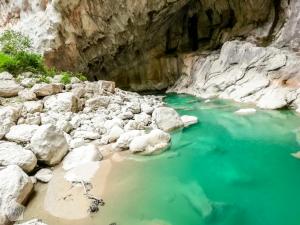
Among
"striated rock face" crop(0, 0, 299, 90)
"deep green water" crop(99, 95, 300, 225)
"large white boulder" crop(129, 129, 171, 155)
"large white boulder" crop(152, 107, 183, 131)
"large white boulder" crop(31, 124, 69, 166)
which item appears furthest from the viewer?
"striated rock face" crop(0, 0, 299, 90)

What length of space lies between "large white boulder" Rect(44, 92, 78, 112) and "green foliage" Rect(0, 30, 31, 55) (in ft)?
17.3

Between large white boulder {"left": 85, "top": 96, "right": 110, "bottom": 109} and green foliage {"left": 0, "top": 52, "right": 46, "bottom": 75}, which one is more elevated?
green foliage {"left": 0, "top": 52, "right": 46, "bottom": 75}

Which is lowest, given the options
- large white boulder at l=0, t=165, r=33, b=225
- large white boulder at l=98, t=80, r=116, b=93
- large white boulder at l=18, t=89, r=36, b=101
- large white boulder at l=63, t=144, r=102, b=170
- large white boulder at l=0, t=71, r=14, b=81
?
large white boulder at l=98, t=80, r=116, b=93

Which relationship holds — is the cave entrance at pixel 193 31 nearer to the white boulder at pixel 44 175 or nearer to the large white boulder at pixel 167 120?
the large white boulder at pixel 167 120

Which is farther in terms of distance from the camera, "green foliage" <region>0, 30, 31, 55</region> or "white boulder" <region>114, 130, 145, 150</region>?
"green foliage" <region>0, 30, 31, 55</region>

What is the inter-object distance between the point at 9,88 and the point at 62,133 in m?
3.98

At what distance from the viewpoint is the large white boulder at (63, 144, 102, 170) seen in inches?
247

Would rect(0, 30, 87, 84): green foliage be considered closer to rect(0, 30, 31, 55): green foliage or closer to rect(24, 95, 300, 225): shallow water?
rect(0, 30, 31, 55): green foliage

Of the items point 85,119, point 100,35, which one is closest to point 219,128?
point 85,119

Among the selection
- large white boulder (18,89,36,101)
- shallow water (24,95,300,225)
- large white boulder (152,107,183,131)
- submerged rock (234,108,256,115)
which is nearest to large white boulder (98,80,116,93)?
large white boulder (18,89,36,101)

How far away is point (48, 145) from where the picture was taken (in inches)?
246

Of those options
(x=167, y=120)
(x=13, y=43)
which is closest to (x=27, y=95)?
(x=167, y=120)

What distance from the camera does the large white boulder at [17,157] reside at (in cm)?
557

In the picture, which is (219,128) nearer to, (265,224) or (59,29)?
(265,224)
